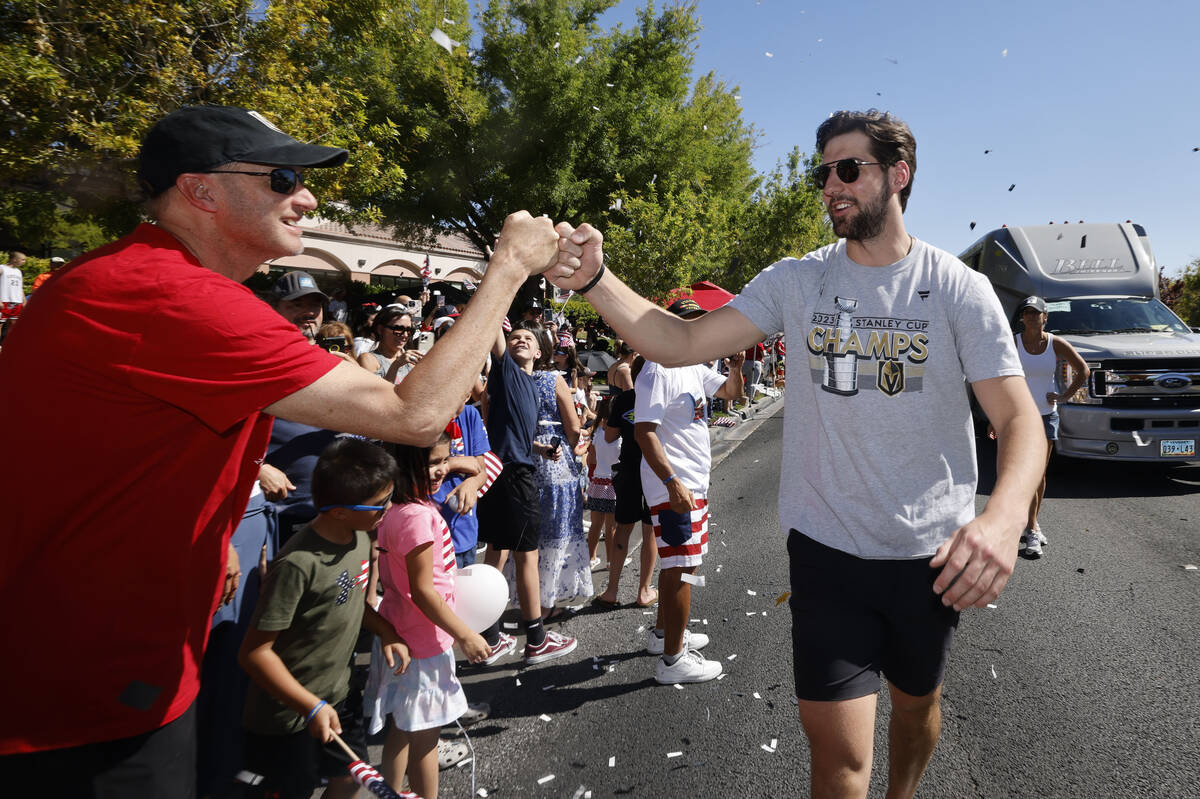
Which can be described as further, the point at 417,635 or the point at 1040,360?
the point at 1040,360

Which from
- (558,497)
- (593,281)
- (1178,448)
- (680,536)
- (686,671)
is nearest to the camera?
(593,281)

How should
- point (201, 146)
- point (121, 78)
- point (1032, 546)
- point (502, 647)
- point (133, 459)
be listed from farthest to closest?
point (121, 78) → point (1032, 546) → point (502, 647) → point (201, 146) → point (133, 459)

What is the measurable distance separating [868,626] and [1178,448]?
8.97 m

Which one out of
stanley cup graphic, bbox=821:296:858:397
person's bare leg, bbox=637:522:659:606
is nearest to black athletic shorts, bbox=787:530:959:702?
stanley cup graphic, bbox=821:296:858:397

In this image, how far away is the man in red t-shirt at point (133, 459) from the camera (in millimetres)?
1390

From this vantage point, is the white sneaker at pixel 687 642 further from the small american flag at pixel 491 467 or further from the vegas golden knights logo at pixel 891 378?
the vegas golden knights logo at pixel 891 378

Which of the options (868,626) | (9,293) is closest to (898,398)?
(868,626)

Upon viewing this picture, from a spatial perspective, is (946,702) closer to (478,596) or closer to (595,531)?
(478,596)

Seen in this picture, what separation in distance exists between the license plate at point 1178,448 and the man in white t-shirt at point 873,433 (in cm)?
851

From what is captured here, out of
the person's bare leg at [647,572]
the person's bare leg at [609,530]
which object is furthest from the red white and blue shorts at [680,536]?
the person's bare leg at [609,530]

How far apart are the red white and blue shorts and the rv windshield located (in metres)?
9.01

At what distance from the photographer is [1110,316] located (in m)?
10.6

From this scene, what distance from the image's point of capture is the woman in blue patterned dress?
4.97 metres

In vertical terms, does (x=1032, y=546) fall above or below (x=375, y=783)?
below
